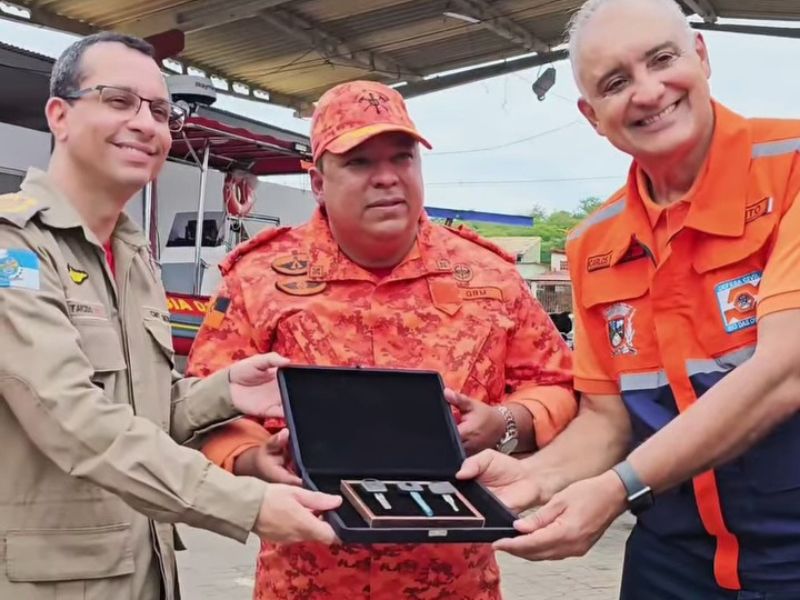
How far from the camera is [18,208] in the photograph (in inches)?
69.4


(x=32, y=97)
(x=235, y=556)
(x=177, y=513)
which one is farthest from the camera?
(x=32, y=97)

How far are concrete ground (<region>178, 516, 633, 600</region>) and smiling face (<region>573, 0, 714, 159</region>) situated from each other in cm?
348

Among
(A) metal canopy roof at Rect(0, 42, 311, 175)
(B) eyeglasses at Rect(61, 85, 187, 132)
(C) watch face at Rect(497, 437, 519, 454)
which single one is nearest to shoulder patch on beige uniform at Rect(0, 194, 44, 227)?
(B) eyeglasses at Rect(61, 85, 187, 132)

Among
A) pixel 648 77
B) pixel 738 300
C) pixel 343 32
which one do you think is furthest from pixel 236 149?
pixel 738 300

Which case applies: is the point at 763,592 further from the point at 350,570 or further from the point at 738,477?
the point at 350,570

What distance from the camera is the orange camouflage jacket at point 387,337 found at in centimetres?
209

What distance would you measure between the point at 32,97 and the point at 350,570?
764 centimetres

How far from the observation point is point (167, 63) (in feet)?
32.7

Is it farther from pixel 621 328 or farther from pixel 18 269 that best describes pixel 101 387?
pixel 621 328

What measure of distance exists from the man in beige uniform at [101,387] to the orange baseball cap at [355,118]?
14.9 inches

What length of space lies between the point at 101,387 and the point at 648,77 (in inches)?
50.0

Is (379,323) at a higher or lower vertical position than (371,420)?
higher

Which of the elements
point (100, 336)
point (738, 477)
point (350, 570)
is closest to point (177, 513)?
point (100, 336)

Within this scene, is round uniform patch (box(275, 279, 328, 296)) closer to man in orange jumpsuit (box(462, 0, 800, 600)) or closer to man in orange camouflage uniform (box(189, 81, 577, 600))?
man in orange camouflage uniform (box(189, 81, 577, 600))
